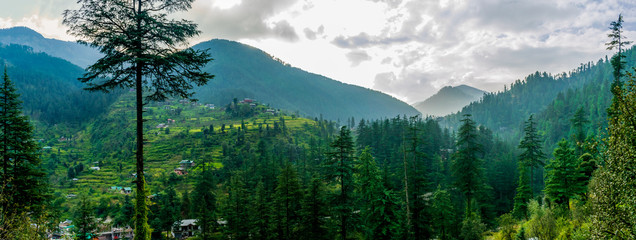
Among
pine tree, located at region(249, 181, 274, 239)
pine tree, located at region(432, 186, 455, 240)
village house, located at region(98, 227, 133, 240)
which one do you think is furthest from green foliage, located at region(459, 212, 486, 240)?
village house, located at region(98, 227, 133, 240)

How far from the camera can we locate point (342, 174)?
29453 mm

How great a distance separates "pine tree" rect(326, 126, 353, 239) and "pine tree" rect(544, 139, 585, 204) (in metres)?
22.4

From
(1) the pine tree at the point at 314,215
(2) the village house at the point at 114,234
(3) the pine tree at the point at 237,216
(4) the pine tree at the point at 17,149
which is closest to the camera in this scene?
(4) the pine tree at the point at 17,149

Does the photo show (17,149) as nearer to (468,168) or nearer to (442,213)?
(442,213)

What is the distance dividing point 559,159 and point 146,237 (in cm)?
4003

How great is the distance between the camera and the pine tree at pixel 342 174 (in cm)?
2948

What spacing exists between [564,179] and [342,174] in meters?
24.3

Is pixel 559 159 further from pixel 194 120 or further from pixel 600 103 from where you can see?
pixel 194 120

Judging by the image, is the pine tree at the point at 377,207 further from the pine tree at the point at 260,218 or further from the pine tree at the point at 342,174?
the pine tree at the point at 260,218

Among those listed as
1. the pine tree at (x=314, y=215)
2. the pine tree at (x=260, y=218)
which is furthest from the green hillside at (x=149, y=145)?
Answer: the pine tree at (x=314, y=215)

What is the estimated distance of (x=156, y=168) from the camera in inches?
4619

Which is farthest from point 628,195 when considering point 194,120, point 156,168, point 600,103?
point 194,120

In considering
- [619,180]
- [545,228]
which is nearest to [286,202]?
[545,228]

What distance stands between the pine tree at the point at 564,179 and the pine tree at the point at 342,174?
2245 cm
